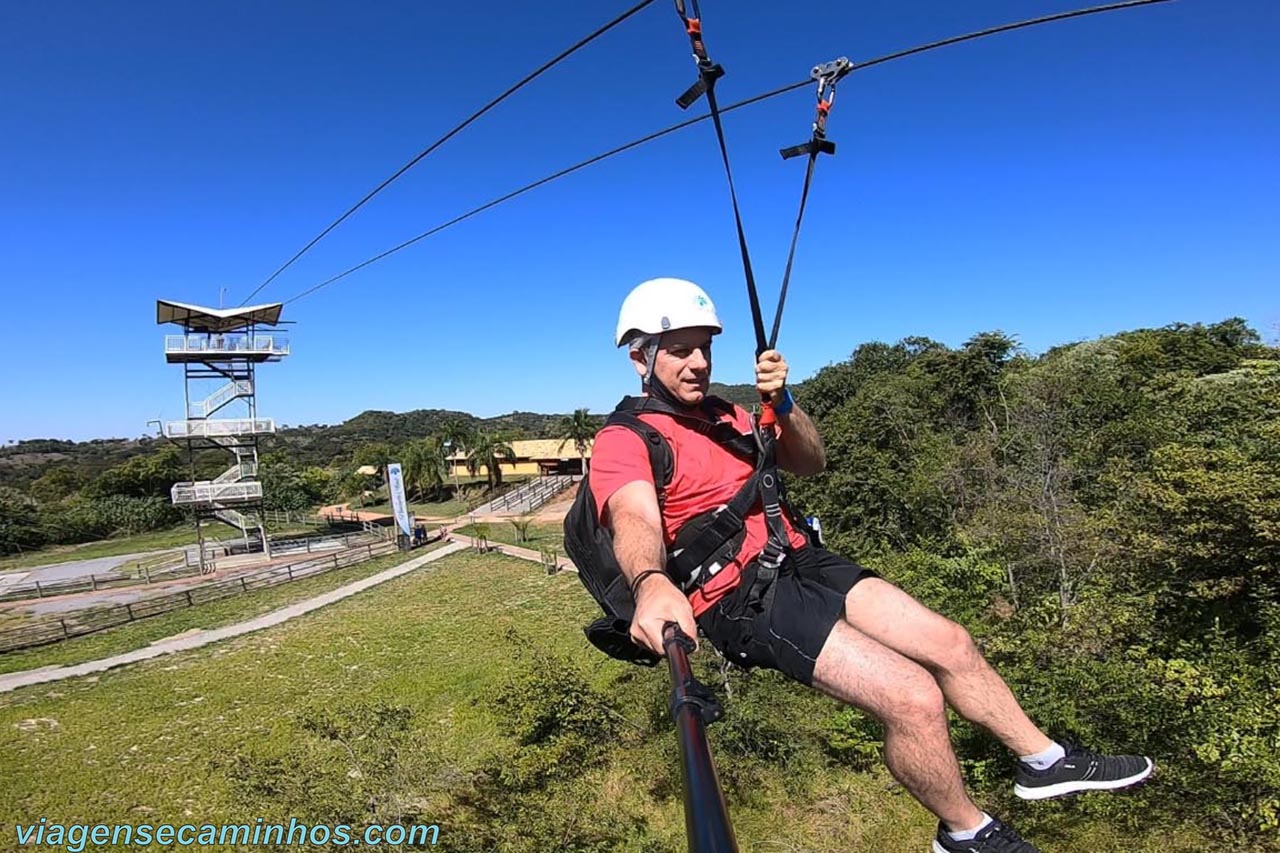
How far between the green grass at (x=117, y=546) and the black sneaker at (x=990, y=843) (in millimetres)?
49722

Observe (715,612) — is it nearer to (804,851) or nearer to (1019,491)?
(804,851)

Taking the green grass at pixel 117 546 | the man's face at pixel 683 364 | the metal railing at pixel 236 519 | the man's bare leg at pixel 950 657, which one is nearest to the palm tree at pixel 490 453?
the green grass at pixel 117 546

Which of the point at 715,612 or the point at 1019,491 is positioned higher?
the point at 715,612

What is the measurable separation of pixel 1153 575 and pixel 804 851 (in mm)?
7155

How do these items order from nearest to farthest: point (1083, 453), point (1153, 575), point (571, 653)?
point (1153, 575) → point (571, 653) → point (1083, 453)

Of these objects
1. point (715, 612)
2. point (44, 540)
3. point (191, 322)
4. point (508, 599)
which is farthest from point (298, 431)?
point (715, 612)

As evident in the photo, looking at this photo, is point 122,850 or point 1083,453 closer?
point 122,850

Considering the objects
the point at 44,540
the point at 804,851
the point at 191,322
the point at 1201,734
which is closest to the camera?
the point at 1201,734

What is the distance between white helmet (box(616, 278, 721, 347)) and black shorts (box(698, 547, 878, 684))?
101 centimetres

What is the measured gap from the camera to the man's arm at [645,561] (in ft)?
6.12

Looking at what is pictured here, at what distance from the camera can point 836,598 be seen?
97.8 inches

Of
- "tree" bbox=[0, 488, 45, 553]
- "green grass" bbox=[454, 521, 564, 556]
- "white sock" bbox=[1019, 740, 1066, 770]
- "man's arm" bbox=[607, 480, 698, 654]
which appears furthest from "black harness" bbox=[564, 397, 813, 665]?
"tree" bbox=[0, 488, 45, 553]

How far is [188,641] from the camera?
68.5 feet

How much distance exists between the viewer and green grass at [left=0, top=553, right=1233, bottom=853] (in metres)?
9.26
